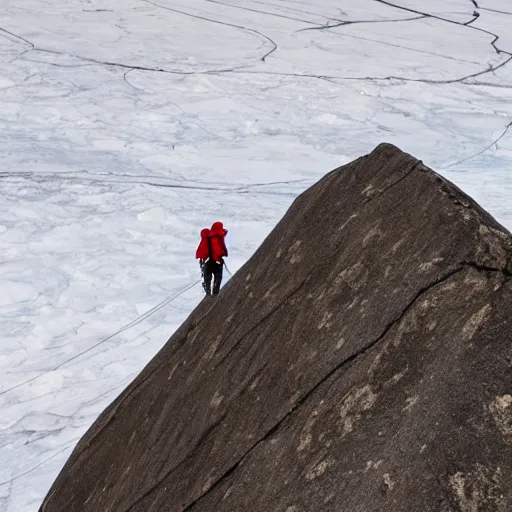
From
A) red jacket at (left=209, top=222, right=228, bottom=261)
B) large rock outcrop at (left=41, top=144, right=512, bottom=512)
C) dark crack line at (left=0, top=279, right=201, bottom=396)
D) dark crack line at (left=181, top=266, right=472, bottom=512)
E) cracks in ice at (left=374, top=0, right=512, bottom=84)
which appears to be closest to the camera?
large rock outcrop at (left=41, top=144, right=512, bottom=512)

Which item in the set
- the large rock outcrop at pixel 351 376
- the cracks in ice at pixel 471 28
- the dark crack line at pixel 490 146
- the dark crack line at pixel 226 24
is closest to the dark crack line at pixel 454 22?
the cracks in ice at pixel 471 28

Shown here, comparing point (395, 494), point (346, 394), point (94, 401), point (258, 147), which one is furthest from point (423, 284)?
point (258, 147)

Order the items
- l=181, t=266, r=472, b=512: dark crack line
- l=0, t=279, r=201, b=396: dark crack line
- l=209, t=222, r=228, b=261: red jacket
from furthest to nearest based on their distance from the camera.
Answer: l=0, t=279, r=201, b=396: dark crack line, l=209, t=222, r=228, b=261: red jacket, l=181, t=266, r=472, b=512: dark crack line

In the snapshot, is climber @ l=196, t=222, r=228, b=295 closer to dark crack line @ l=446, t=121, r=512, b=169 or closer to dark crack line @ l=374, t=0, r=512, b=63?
dark crack line @ l=446, t=121, r=512, b=169

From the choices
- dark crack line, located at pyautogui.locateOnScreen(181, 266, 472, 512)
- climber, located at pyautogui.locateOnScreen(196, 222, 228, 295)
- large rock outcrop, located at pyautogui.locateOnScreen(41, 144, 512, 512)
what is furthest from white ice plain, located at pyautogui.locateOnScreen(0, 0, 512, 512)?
dark crack line, located at pyautogui.locateOnScreen(181, 266, 472, 512)

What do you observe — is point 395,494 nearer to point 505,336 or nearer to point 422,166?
point 505,336

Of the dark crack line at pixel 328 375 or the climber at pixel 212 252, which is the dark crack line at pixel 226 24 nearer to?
the climber at pixel 212 252
